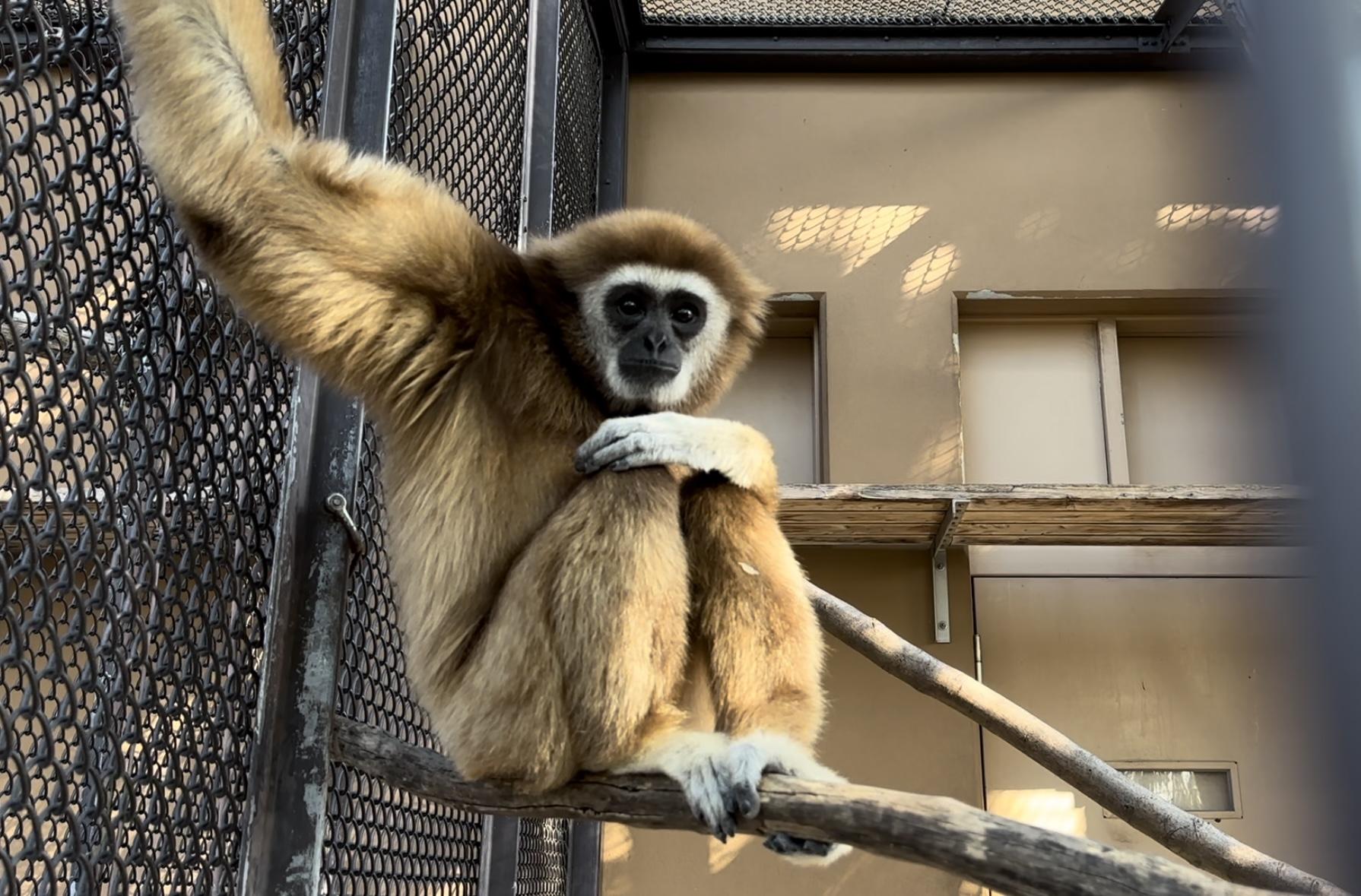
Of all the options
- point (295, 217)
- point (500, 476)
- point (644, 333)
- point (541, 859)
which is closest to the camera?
point (295, 217)

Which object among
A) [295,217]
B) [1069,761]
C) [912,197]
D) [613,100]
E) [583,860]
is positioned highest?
[613,100]

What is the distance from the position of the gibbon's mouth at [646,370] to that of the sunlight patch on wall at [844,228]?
3.94 m

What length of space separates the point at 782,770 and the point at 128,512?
144 cm

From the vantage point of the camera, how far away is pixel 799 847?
2379 millimetres

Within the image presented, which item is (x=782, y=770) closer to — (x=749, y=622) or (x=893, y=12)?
(x=749, y=622)

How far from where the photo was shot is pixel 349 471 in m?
2.43

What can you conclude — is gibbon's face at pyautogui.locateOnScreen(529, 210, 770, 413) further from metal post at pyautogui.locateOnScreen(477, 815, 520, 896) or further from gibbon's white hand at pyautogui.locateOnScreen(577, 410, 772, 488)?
metal post at pyautogui.locateOnScreen(477, 815, 520, 896)

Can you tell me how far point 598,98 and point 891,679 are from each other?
13.3 feet

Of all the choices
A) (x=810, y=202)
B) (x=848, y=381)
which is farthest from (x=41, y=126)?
(x=810, y=202)

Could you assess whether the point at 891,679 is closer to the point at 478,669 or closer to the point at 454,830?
the point at 454,830

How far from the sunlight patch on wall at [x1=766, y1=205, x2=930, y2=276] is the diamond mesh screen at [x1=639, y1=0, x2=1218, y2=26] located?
1353 mm

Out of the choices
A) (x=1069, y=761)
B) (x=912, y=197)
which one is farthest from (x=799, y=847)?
(x=912, y=197)

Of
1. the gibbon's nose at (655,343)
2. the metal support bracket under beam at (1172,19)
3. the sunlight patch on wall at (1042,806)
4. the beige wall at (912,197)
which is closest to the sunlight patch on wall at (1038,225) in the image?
the beige wall at (912,197)

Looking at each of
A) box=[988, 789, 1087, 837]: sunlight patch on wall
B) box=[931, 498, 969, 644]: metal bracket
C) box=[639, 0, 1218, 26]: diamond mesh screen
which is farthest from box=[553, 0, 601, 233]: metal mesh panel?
box=[988, 789, 1087, 837]: sunlight patch on wall
